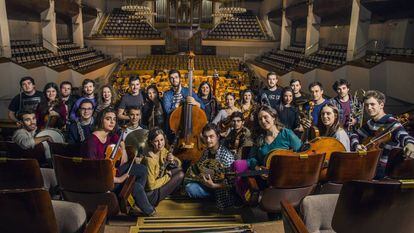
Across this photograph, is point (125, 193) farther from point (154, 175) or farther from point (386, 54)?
point (386, 54)

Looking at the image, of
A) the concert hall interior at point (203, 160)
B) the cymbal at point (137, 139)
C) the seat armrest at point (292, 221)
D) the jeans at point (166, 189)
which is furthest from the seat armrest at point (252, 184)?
the cymbal at point (137, 139)

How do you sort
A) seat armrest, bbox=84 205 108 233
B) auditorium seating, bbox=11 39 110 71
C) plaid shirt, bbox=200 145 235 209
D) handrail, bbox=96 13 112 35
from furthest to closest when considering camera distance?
1. handrail, bbox=96 13 112 35
2. auditorium seating, bbox=11 39 110 71
3. plaid shirt, bbox=200 145 235 209
4. seat armrest, bbox=84 205 108 233

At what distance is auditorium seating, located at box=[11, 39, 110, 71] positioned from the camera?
1006 cm

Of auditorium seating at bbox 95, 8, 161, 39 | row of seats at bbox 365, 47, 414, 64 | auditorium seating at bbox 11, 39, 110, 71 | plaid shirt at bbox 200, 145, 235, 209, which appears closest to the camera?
plaid shirt at bbox 200, 145, 235, 209

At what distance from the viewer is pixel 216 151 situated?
3.05 meters

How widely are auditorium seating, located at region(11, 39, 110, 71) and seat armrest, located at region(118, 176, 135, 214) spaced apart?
26.3ft

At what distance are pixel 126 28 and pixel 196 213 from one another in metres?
16.5

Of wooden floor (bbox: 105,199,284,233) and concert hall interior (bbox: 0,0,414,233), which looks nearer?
concert hall interior (bbox: 0,0,414,233)

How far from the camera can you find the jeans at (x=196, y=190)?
3.03 metres

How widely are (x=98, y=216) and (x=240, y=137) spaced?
1790 mm

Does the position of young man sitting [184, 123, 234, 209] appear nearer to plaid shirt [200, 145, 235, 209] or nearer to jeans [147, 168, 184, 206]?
plaid shirt [200, 145, 235, 209]

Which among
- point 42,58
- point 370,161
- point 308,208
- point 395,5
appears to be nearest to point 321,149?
point 370,161

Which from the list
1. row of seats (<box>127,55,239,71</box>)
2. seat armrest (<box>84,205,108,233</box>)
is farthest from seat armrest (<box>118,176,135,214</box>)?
row of seats (<box>127,55,239,71</box>)

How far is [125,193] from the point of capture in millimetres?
2404
